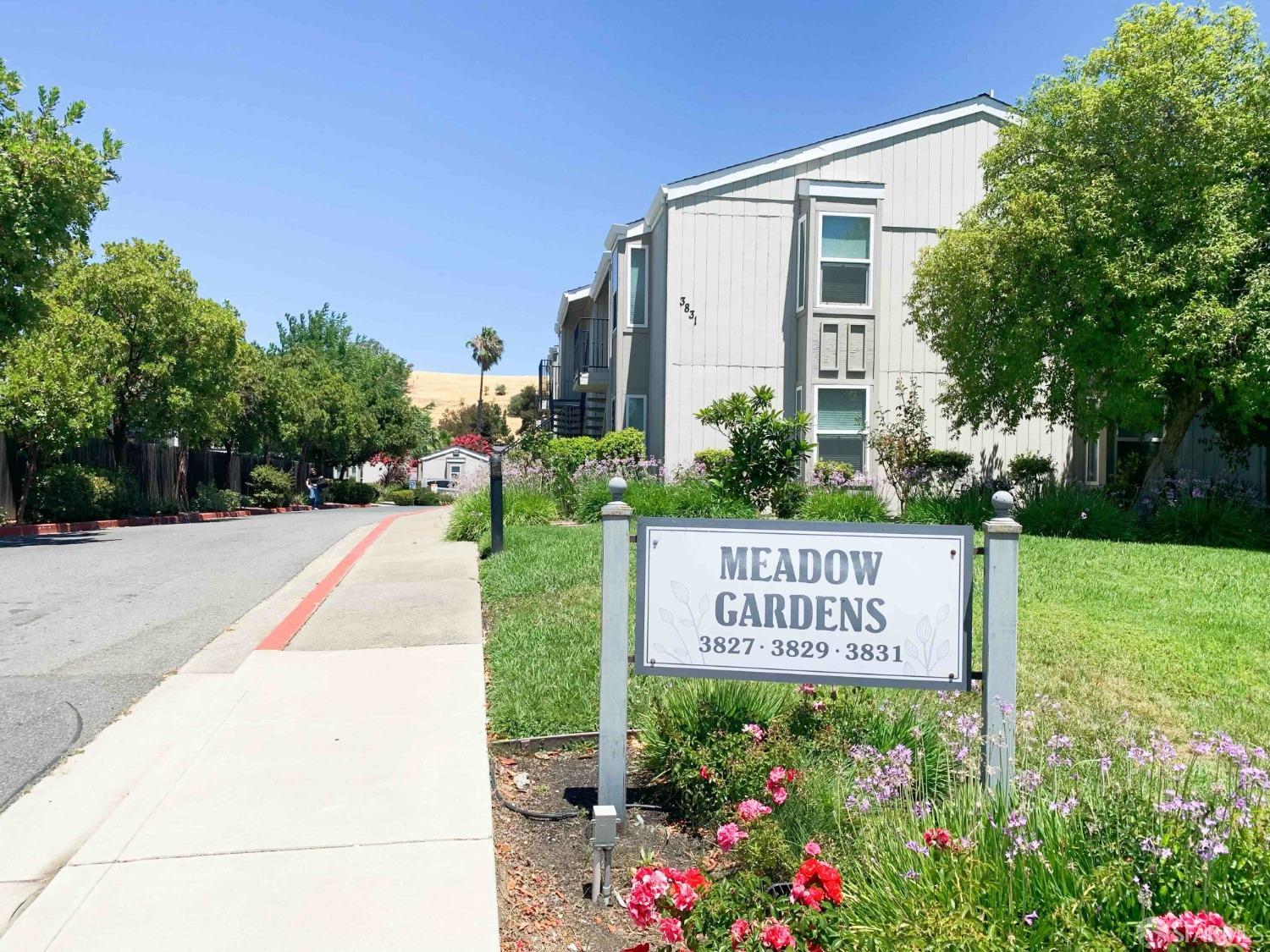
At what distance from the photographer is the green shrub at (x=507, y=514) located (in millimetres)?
15758

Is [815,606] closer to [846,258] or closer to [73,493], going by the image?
[846,258]

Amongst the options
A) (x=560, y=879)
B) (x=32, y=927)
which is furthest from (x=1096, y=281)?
(x=32, y=927)

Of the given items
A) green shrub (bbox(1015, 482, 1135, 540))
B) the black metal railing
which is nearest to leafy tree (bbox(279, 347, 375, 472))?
the black metal railing

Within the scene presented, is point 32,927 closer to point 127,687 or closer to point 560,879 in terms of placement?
point 560,879

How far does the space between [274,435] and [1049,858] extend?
4525 cm

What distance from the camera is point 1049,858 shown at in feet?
9.74

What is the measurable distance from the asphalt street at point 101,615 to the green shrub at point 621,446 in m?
5.84

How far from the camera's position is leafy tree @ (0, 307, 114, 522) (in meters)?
19.6

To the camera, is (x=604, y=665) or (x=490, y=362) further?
(x=490, y=362)

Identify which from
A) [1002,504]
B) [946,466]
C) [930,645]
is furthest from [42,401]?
[1002,504]

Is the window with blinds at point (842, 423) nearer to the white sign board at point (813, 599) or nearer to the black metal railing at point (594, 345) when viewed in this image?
the black metal railing at point (594, 345)

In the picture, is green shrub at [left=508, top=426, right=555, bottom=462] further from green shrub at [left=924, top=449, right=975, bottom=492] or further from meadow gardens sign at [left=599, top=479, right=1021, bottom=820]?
meadow gardens sign at [left=599, top=479, right=1021, bottom=820]

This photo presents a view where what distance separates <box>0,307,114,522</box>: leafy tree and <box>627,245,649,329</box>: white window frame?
→ 11729 mm

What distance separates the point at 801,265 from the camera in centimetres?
2152
